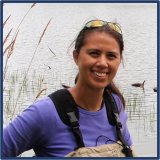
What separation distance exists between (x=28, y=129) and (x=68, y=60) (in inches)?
93.8

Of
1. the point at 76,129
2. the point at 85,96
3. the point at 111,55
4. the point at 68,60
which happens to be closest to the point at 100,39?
the point at 111,55

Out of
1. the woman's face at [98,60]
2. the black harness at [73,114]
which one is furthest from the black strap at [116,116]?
the woman's face at [98,60]

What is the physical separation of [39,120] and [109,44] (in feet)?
1.29

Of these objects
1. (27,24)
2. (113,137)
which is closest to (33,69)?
(27,24)

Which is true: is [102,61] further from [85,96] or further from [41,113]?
[41,113]

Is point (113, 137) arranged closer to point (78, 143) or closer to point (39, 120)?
point (78, 143)

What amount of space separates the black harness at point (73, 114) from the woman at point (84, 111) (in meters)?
0.02

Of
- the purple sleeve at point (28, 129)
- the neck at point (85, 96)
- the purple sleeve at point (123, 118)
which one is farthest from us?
the purple sleeve at point (123, 118)

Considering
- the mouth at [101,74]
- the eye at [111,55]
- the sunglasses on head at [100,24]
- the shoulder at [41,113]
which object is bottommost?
the shoulder at [41,113]

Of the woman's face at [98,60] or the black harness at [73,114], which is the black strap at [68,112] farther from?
the woman's face at [98,60]

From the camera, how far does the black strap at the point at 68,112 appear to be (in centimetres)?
120

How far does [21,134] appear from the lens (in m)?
1.17

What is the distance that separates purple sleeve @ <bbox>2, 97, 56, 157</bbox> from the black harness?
0.18ft

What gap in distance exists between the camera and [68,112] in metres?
1.22
